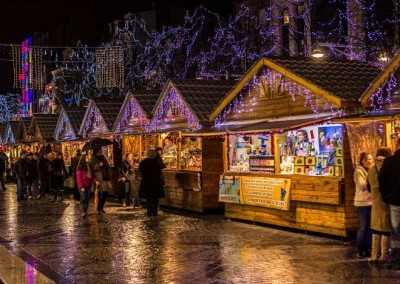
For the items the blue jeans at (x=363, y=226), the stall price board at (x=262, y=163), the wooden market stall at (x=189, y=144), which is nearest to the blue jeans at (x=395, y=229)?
the blue jeans at (x=363, y=226)

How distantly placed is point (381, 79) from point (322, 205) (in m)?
2.75

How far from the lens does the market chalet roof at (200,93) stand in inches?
719

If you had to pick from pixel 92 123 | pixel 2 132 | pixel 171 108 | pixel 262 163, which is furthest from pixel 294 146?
pixel 2 132

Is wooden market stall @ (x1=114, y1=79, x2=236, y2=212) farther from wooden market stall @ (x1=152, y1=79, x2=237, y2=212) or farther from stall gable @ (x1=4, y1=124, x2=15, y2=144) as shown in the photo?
stall gable @ (x1=4, y1=124, x2=15, y2=144)

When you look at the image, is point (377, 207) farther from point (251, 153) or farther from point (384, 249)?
point (251, 153)

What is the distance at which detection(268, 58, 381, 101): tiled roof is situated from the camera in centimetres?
1254

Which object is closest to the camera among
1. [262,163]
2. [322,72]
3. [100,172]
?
[322,72]

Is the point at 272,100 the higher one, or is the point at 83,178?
the point at 272,100

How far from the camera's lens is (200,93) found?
19094 mm

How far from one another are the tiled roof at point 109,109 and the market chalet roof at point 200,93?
6305 mm

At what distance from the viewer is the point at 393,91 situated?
451 inches

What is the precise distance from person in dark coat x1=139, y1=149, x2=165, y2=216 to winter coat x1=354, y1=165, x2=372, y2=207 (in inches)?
320

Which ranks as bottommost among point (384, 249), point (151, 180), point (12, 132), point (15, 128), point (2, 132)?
point (384, 249)

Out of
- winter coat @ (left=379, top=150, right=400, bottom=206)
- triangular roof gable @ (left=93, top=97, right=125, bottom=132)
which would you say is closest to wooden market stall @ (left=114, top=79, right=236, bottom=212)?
triangular roof gable @ (left=93, top=97, right=125, bottom=132)
